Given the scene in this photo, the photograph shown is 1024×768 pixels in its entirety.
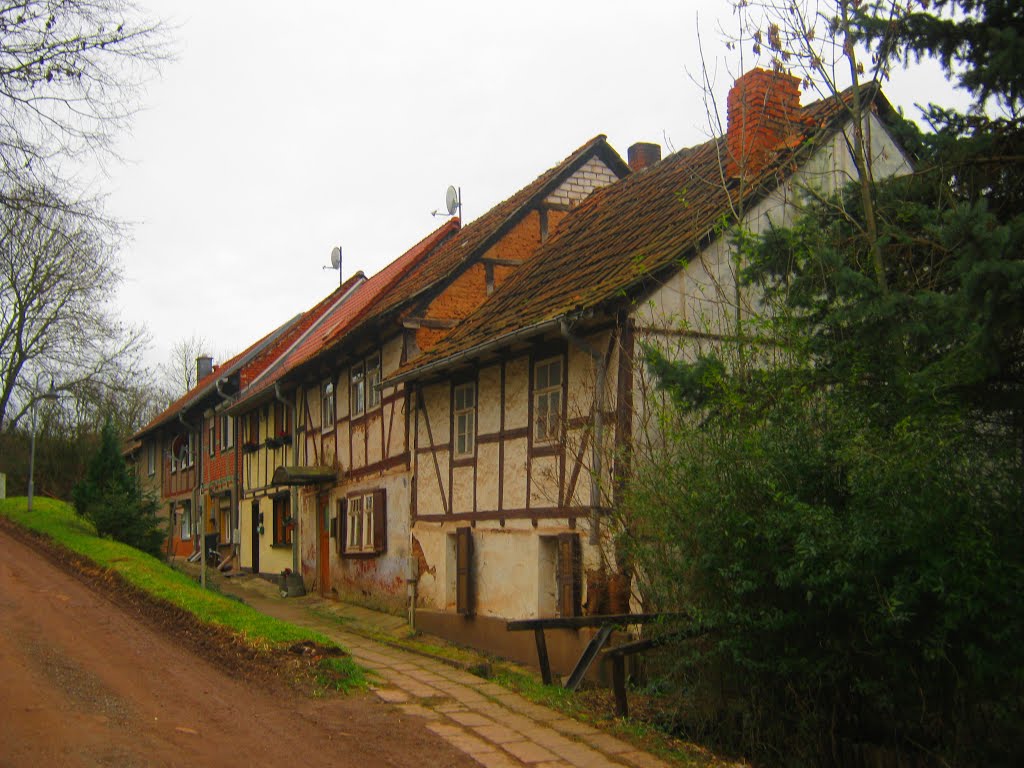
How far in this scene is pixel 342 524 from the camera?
2070 cm

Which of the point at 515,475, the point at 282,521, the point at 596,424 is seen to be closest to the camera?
the point at 596,424

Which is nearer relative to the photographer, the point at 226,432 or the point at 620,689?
the point at 620,689

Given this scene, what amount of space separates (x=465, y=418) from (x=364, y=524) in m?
4.63

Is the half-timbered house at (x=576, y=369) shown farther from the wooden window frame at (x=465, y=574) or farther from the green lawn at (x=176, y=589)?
the green lawn at (x=176, y=589)

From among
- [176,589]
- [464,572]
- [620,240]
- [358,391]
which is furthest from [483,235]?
[176,589]

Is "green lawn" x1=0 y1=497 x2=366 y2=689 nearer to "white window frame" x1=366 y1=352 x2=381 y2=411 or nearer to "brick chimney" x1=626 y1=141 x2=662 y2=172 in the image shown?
"white window frame" x1=366 y1=352 x2=381 y2=411

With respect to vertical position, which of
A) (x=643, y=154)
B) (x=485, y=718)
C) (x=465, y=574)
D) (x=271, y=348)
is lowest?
(x=485, y=718)

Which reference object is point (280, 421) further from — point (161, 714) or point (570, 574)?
point (161, 714)

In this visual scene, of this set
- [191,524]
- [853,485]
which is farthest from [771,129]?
[191,524]

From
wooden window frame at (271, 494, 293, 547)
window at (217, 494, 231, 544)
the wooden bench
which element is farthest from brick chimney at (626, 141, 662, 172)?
window at (217, 494, 231, 544)

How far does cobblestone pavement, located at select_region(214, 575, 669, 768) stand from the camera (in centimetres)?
823

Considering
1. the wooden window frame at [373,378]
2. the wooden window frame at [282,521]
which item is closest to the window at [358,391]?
the wooden window frame at [373,378]

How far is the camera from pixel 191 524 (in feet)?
108

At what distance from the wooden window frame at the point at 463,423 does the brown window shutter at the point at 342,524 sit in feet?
17.9
